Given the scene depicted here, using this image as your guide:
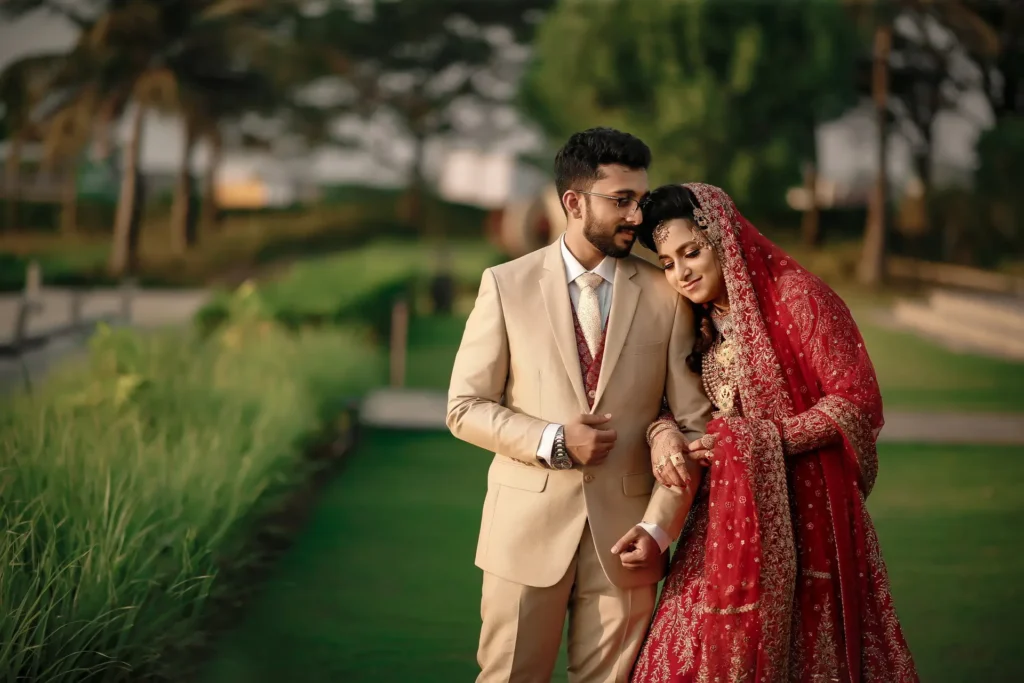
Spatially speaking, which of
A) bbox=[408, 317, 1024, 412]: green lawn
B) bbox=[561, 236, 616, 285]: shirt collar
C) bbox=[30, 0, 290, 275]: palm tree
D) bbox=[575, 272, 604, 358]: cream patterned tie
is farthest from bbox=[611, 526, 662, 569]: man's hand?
bbox=[30, 0, 290, 275]: palm tree

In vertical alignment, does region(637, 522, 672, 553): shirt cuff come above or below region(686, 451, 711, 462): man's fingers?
below

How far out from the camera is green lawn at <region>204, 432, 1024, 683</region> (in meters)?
3.80

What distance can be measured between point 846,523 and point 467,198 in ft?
40.5

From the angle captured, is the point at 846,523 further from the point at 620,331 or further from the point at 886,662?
the point at 620,331

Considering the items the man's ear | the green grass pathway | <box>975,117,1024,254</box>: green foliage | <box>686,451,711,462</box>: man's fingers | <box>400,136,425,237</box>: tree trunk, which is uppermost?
<box>975,117,1024,254</box>: green foliage

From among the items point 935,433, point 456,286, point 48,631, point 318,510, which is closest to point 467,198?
point 456,286

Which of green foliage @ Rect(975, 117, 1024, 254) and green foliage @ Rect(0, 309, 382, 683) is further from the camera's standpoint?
green foliage @ Rect(975, 117, 1024, 254)

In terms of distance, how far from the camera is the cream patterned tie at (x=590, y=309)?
100.0 inches

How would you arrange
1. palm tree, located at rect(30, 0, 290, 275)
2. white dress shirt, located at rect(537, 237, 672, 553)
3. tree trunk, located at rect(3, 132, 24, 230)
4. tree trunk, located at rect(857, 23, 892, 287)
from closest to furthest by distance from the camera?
1. white dress shirt, located at rect(537, 237, 672, 553)
2. tree trunk, located at rect(3, 132, 24, 230)
3. tree trunk, located at rect(857, 23, 892, 287)
4. palm tree, located at rect(30, 0, 290, 275)

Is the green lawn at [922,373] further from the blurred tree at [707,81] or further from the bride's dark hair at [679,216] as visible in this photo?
the bride's dark hair at [679,216]

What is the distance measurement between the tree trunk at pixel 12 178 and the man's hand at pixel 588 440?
12.0 metres

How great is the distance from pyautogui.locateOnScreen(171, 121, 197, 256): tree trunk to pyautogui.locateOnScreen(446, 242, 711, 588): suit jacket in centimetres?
1204

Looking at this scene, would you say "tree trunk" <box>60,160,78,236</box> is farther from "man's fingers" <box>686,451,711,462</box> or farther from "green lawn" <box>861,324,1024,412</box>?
"man's fingers" <box>686,451,711,462</box>

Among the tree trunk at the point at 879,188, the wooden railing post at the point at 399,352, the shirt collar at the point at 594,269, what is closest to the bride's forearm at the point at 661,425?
the shirt collar at the point at 594,269
